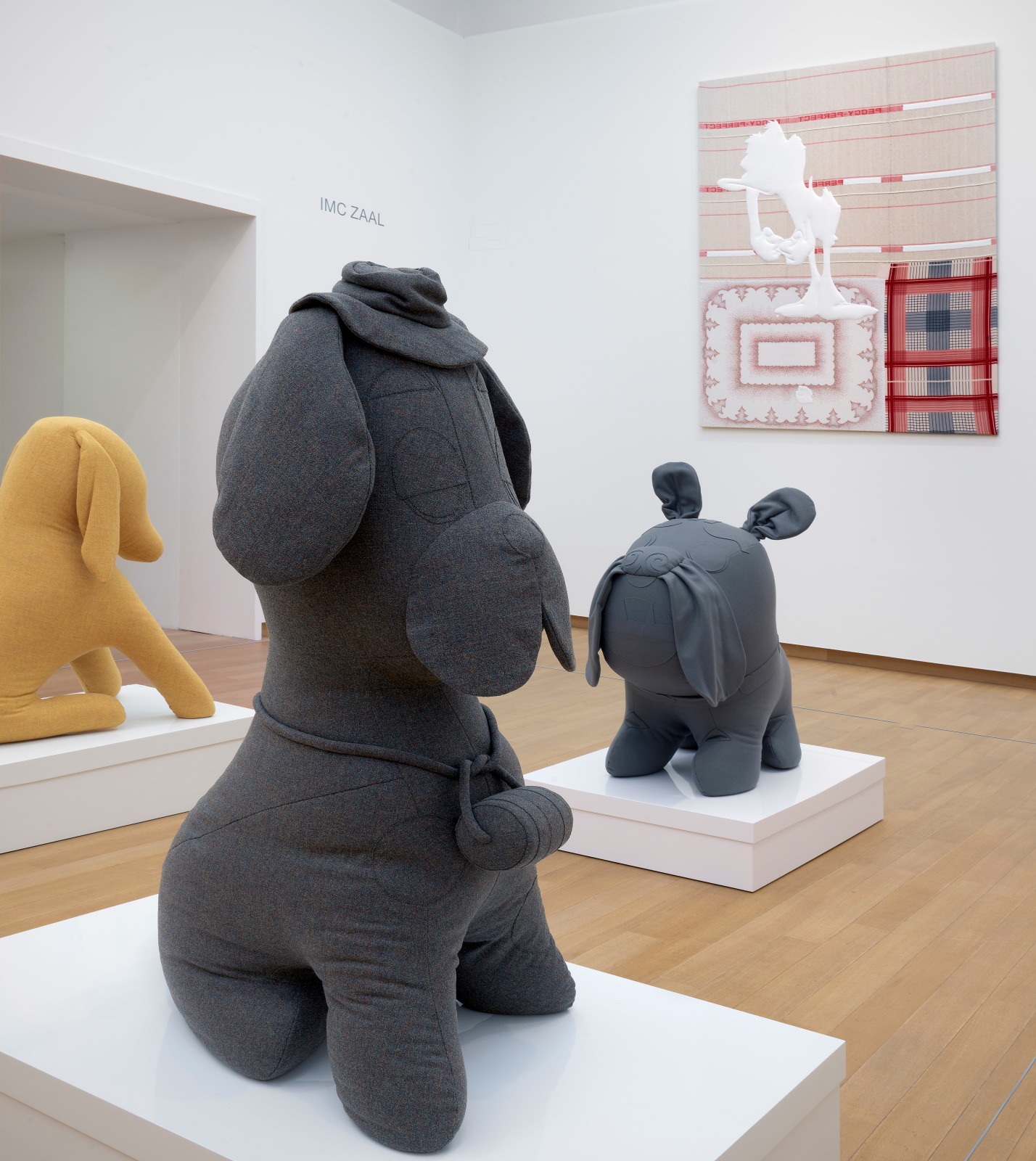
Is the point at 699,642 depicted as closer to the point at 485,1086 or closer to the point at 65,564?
the point at 485,1086

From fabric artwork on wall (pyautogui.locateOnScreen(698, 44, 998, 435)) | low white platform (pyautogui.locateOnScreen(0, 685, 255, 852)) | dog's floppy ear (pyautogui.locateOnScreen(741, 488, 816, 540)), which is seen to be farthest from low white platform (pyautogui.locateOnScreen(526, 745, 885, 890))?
fabric artwork on wall (pyautogui.locateOnScreen(698, 44, 998, 435))

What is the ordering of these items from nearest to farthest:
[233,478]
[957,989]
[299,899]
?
[233,478], [299,899], [957,989]

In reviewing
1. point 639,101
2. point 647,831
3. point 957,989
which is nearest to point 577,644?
point 639,101

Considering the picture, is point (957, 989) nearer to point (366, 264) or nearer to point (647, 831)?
point (647, 831)

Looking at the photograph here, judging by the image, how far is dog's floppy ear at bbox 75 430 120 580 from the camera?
2971 millimetres

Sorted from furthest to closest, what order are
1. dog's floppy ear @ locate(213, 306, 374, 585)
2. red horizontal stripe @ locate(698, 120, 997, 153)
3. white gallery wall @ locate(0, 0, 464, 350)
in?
red horizontal stripe @ locate(698, 120, 997, 153)
white gallery wall @ locate(0, 0, 464, 350)
dog's floppy ear @ locate(213, 306, 374, 585)

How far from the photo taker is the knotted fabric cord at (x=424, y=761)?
1.35m

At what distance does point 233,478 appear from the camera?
4.12 feet

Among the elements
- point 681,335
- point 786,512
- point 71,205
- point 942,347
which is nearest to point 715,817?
point 786,512

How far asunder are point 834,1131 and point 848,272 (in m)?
4.95

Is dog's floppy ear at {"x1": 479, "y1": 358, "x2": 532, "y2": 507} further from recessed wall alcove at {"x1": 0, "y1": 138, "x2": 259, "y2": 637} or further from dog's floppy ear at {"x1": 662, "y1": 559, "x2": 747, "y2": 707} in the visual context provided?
recessed wall alcove at {"x1": 0, "y1": 138, "x2": 259, "y2": 637}

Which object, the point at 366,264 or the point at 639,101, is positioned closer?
the point at 366,264

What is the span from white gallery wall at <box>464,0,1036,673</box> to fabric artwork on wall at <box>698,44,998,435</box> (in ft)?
0.34

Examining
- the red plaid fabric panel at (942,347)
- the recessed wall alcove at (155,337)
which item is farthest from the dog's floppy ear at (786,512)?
the recessed wall alcove at (155,337)
